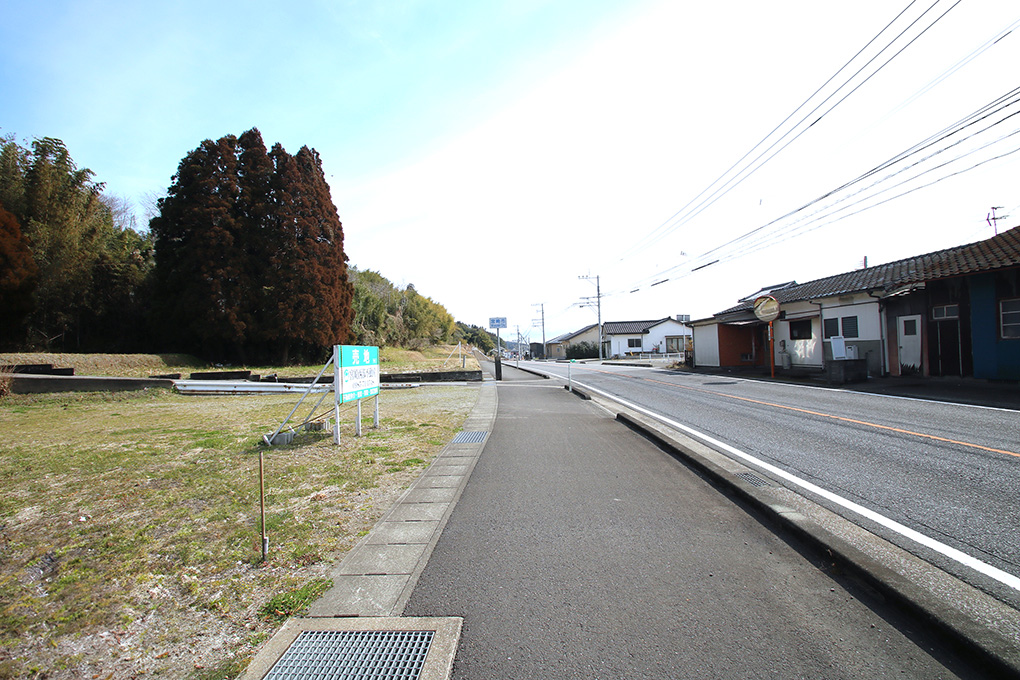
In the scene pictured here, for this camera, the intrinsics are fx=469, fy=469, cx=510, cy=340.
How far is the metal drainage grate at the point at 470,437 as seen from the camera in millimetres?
7383

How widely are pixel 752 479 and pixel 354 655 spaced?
4.17 m

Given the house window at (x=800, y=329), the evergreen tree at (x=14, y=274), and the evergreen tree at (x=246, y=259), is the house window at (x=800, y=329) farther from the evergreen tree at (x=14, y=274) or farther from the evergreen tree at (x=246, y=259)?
the evergreen tree at (x=14, y=274)

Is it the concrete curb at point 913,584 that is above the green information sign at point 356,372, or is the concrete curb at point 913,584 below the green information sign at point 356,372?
below

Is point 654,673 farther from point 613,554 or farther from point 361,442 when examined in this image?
point 361,442

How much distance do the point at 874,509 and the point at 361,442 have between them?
20.5 feet

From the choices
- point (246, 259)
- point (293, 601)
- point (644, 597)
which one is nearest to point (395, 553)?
point (293, 601)

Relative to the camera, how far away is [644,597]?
104 inches

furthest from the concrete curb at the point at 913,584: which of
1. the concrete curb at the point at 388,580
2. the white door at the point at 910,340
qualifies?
the white door at the point at 910,340

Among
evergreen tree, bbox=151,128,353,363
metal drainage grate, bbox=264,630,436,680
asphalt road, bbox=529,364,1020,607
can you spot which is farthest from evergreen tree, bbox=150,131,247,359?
metal drainage grate, bbox=264,630,436,680

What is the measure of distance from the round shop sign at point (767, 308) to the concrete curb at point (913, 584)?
1880 cm

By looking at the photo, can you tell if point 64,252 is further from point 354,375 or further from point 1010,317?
point 1010,317

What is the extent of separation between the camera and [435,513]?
13.6 ft

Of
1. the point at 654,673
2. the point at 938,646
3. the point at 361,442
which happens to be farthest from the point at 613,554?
the point at 361,442

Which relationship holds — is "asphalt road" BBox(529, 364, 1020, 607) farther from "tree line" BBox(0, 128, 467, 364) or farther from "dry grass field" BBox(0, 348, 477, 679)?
"tree line" BBox(0, 128, 467, 364)
